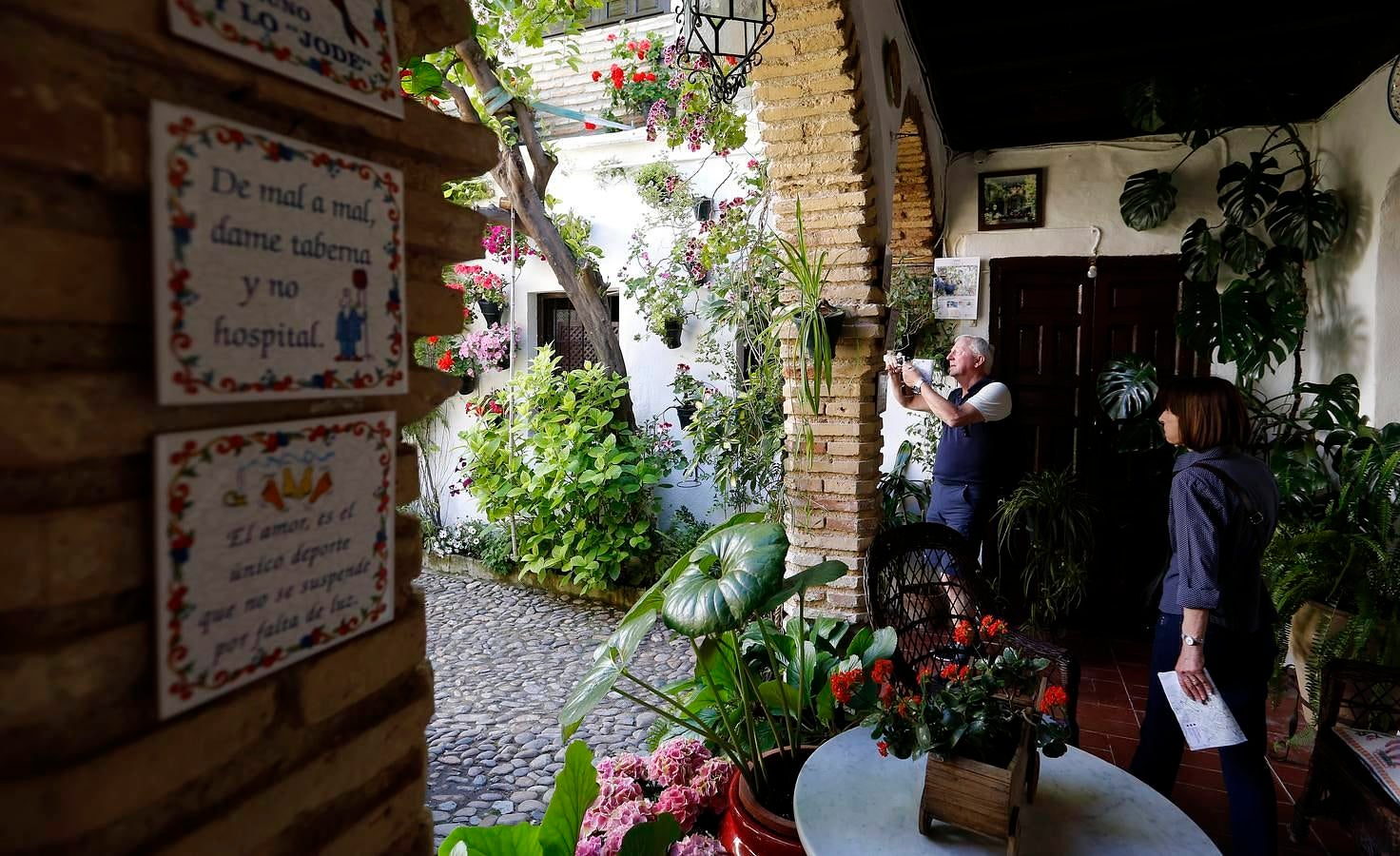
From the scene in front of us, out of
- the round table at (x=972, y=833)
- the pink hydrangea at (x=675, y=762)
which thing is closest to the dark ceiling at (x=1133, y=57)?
the round table at (x=972, y=833)

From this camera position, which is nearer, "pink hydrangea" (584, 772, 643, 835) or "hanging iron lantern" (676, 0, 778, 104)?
"pink hydrangea" (584, 772, 643, 835)

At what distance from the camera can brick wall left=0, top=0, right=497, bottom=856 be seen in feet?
1.98

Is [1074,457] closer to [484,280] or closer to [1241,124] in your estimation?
[1241,124]

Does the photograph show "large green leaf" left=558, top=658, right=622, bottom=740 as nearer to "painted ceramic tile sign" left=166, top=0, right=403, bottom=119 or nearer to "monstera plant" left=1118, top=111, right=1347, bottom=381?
"painted ceramic tile sign" left=166, top=0, right=403, bottom=119

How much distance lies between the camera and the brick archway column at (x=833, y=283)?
119 inches

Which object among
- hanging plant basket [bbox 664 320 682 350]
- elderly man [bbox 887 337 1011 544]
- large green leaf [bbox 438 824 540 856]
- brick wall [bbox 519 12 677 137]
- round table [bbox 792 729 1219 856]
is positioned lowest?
large green leaf [bbox 438 824 540 856]

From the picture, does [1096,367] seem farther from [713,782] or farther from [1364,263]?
[713,782]

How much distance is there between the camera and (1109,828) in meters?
1.61

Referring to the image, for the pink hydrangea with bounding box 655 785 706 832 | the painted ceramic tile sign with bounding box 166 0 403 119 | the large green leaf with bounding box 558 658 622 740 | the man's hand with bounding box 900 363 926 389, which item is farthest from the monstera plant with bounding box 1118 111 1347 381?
the painted ceramic tile sign with bounding box 166 0 403 119

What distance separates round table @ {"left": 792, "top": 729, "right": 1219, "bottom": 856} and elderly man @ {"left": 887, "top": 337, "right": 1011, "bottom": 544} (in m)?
1.90

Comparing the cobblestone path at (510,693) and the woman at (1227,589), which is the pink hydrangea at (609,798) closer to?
the cobblestone path at (510,693)

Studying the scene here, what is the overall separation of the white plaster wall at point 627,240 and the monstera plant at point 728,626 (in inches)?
124

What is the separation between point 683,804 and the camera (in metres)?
2.07

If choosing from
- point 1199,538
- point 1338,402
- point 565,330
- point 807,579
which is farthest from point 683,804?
point 565,330
